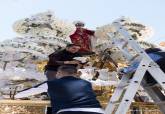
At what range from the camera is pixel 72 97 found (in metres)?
3.68

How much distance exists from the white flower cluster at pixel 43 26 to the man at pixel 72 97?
1360 centimetres

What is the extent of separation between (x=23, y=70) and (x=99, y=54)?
325 centimetres

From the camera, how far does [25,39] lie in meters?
15.9

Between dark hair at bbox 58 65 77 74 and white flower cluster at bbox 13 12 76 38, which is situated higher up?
dark hair at bbox 58 65 77 74

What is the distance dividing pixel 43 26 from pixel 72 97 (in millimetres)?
14495

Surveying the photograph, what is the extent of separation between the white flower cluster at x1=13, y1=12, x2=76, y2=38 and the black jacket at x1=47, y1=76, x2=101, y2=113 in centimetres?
1361

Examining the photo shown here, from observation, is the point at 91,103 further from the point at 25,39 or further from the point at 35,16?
the point at 35,16

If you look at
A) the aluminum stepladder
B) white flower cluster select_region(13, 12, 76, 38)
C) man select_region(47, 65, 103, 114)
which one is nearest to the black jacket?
man select_region(47, 65, 103, 114)

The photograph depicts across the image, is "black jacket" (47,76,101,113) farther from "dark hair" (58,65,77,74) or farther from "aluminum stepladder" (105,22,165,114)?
"aluminum stepladder" (105,22,165,114)

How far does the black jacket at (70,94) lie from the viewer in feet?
12.1

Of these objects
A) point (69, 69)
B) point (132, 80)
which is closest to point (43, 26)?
point (69, 69)

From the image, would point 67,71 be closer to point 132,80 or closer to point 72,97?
point 72,97

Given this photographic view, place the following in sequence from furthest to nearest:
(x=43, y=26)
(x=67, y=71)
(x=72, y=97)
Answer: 1. (x=43, y=26)
2. (x=67, y=71)
3. (x=72, y=97)

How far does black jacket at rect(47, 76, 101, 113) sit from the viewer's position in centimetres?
369
